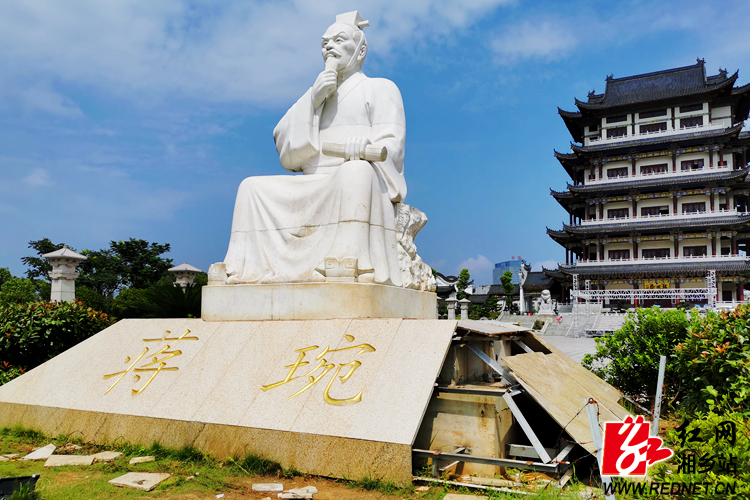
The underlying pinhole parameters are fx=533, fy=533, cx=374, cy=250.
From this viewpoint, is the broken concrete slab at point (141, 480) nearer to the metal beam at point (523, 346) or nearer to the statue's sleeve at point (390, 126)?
the metal beam at point (523, 346)

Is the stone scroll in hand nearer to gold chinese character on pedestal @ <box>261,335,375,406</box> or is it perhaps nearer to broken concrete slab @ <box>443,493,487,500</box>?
gold chinese character on pedestal @ <box>261,335,375,406</box>

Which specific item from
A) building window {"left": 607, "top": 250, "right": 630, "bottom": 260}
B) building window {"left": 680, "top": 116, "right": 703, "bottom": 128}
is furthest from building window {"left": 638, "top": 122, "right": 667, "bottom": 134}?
building window {"left": 607, "top": 250, "right": 630, "bottom": 260}

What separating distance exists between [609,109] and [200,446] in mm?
35588

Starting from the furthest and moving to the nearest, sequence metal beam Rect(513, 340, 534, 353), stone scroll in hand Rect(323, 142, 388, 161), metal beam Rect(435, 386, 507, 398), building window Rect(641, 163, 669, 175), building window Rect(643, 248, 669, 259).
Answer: building window Rect(641, 163, 669, 175)
building window Rect(643, 248, 669, 259)
stone scroll in hand Rect(323, 142, 388, 161)
metal beam Rect(513, 340, 534, 353)
metal beam Rect(435, 386, 507, 398)

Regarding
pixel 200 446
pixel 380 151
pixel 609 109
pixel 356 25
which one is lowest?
pixel 200 446

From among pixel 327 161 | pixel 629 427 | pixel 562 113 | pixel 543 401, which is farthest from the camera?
pixel 562 113

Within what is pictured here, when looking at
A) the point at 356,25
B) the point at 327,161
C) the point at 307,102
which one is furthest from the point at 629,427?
the point at 356,25

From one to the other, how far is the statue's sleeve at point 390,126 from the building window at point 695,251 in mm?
31115

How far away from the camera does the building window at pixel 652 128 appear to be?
3344cm

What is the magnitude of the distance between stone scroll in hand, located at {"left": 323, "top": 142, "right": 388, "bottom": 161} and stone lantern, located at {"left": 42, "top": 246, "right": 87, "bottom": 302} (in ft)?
41.6

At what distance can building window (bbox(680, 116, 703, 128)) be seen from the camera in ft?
106

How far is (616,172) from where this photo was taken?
34281 millimetres

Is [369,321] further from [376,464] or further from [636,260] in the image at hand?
[636,260]

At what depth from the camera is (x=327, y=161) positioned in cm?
607
